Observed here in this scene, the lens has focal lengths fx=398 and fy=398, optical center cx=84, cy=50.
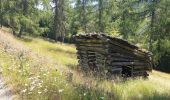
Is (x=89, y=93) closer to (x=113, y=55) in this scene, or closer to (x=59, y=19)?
(x=113, y=55)

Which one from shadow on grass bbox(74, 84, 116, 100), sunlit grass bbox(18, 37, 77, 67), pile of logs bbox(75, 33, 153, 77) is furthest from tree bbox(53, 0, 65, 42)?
A: shadow on grass bbox(74, 84, 116, 100)

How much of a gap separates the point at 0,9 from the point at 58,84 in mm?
43205

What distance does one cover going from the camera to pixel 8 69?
1033 centimetres

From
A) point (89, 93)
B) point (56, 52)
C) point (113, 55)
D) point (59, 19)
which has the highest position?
point (59, 19)

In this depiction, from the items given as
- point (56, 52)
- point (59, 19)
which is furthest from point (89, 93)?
point (59, 19)

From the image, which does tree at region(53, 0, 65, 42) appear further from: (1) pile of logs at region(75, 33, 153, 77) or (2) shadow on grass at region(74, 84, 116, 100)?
(2) shadow on grass at region(74, 84, 116, 100)

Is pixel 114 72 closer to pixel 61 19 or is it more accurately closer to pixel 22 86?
pixel 22 86

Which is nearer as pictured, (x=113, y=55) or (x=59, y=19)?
(x=113, y=55)

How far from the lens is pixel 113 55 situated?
19.3 metres

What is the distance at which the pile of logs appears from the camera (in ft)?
62.5

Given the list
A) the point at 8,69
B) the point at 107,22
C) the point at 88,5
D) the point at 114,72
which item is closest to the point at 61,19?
the point at 88,5

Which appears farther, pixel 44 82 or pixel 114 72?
pixel 114 72

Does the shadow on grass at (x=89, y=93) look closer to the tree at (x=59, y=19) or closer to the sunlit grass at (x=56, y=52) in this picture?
the sunlit grass at (x=56, y=52)

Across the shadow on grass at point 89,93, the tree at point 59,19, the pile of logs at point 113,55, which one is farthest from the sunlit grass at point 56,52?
the shadow on grass at point 89,93
